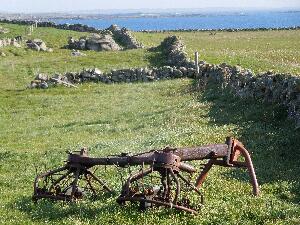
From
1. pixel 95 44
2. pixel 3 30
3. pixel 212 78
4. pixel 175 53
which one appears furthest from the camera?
pixel 3 30

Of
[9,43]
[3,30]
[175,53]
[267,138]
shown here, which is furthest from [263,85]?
[3,30]

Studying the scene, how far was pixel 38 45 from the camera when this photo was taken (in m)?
82.8

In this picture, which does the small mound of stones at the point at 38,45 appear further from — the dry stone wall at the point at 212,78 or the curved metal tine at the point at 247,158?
the curved metal tine at the point at 247,158

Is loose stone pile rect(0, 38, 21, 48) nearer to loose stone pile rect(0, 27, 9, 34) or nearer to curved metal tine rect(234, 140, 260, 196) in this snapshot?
loose stone pile rect(0, 27, 9, 34)

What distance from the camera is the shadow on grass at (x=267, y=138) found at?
1912cm

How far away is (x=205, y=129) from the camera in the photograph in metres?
27.6

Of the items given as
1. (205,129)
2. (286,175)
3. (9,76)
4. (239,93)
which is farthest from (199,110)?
(9,76)

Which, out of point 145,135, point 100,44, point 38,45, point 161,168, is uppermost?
point 161,168

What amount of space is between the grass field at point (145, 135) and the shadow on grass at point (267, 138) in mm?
41

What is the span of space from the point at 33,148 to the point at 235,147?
52.6ft

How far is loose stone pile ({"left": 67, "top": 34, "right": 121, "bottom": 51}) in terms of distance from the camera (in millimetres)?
83938

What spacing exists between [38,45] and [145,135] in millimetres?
56896

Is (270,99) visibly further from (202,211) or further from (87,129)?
(202,211)

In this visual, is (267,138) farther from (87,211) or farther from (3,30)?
(3,30)
